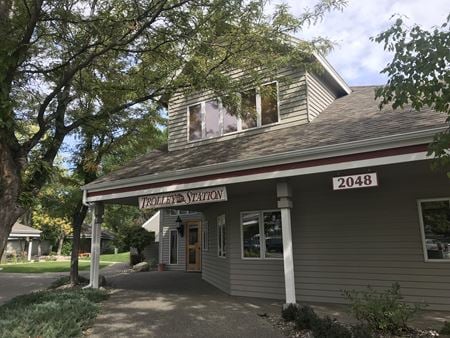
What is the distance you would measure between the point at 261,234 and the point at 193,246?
33.0 feet

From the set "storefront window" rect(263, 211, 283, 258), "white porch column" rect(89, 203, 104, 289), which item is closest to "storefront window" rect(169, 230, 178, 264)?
"white porch column" rect(89, 203, 104, 289)

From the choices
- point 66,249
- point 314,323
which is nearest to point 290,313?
point 314,323

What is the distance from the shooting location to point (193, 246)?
2034 centimetres

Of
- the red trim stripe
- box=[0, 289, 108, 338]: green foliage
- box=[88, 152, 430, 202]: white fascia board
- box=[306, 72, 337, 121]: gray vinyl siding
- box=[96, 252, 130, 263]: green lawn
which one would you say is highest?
box=[306, 72, 337, 121]: gray vinyl siding

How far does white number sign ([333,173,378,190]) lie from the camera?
23.5 ft

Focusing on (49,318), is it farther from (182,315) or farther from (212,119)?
(212,119)

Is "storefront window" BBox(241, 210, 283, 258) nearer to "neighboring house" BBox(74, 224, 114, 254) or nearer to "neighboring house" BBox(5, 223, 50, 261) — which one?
"neighboring house" BBox(5, 223, 50, 261)

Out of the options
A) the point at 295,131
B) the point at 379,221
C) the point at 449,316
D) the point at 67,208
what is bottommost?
the point at 449,316

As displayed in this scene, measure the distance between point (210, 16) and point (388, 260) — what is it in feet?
21.8

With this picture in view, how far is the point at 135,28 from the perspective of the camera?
25.1 ft

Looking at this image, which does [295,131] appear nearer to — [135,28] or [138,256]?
[135,28]

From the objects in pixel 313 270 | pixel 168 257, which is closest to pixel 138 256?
pixel 168 257

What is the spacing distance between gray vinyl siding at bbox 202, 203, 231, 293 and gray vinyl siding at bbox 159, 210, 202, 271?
5.66 meters

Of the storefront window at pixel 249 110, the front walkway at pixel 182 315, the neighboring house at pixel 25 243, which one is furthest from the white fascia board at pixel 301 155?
the neighboring house at pixel 25 243
